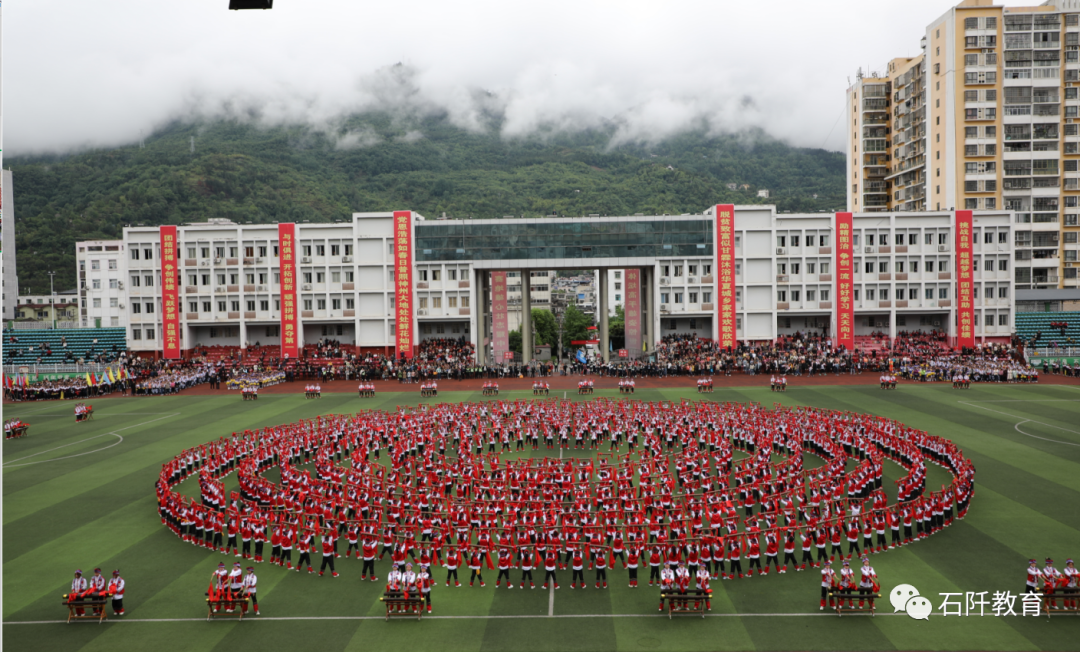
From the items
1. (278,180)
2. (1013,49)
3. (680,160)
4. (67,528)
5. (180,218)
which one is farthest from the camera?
(680,160)

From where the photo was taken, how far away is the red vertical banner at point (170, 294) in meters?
67.7

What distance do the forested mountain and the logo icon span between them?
3666 inches

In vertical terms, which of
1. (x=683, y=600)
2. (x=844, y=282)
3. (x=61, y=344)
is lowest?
(x=683, y=600)

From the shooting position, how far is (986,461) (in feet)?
96.0

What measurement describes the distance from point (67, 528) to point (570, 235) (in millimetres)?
50529

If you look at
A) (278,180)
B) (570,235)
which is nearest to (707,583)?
(570,235)

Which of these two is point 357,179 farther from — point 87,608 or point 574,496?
point 87,608

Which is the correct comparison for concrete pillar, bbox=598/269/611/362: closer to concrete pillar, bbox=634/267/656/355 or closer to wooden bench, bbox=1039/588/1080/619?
concrete pillar, bbox=634/267/656/355

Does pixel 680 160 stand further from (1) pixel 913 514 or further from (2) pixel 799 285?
(1) pixel 913 514

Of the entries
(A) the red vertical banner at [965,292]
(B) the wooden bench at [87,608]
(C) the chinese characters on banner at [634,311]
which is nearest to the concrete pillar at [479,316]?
(C) the chinese characters on banner at [634,311]

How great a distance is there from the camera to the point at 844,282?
217 ft

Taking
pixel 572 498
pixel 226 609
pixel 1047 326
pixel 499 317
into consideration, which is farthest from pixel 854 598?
pixel 1047 326

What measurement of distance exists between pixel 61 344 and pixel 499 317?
45.3m

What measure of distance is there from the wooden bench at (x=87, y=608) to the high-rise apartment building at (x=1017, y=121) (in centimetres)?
8761
